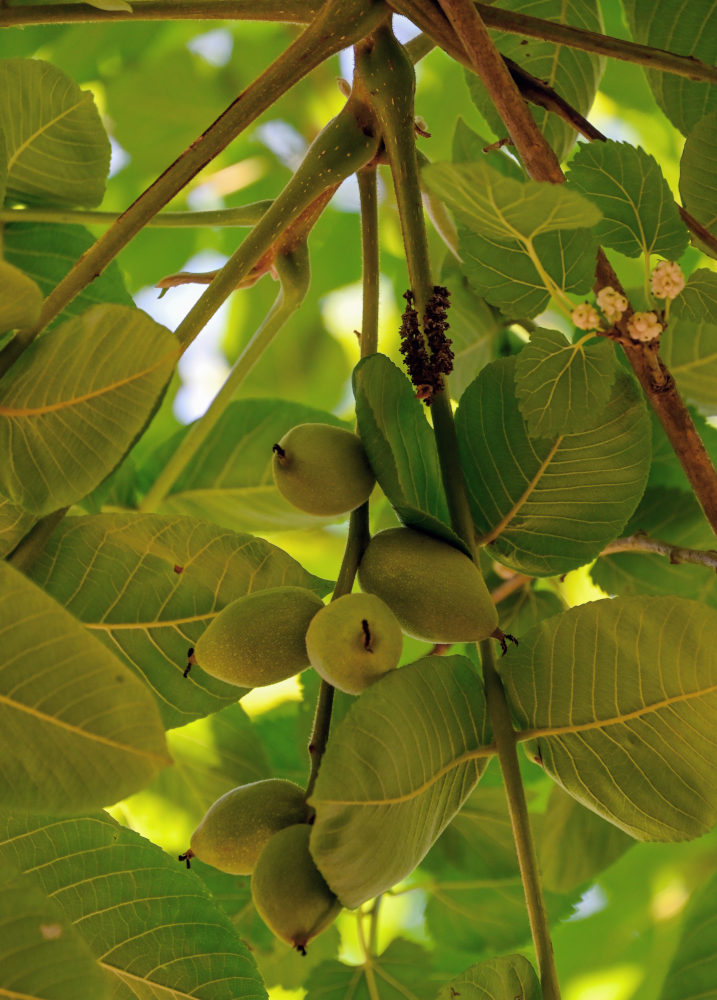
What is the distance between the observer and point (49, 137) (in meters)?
0.92

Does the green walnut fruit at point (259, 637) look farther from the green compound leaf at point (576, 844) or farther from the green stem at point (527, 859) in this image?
the green compound leaf at point (576, 844)

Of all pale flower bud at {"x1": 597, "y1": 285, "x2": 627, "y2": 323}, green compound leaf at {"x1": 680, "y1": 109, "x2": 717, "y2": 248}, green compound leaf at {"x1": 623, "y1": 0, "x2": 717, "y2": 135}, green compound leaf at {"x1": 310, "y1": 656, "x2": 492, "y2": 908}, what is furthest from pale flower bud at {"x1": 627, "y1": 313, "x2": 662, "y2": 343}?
green compound leaf at {"x1": 623, "y1": 0, "x2": 717, "y2": 135}

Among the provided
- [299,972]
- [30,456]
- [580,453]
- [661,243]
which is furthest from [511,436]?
[299,972]

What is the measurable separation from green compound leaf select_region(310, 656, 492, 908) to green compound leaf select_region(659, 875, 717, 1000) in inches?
12.8

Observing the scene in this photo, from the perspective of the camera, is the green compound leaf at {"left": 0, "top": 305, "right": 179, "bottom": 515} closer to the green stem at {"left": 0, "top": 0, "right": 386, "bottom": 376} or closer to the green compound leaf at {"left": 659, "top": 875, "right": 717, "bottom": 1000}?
the green stem at {"left": 0, "top": 0, "right": 386, "bottom": 376}

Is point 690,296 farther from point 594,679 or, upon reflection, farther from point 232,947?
point 232,947

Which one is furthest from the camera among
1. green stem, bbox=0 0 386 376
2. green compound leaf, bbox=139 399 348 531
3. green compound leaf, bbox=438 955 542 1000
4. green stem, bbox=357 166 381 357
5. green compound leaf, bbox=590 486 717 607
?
green compound leaf, bbox=139 399 348 531

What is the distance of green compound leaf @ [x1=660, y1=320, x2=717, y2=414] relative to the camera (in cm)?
97

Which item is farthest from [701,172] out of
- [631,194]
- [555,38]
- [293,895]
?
[293,895]

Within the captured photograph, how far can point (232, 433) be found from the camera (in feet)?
3.58

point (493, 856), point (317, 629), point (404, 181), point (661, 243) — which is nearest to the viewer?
point (317, 629)

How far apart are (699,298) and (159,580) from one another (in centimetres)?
40

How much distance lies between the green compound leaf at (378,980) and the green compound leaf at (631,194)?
2.12 ft

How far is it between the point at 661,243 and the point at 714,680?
273mm
